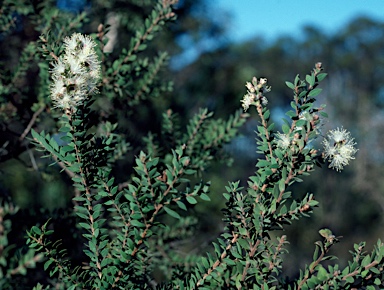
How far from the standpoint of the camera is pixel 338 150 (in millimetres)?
1076

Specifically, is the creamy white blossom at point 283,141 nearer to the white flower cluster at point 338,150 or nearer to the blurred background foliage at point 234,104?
the white flower cluster at point 338,150

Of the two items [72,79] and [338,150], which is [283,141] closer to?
[338,150]

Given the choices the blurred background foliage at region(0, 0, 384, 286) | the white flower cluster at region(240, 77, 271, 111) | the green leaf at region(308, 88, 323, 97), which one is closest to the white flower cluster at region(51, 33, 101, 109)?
the white flower cluster at region(240, 77, 271, 111)

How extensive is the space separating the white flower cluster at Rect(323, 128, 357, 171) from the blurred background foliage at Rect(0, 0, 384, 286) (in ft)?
1.49

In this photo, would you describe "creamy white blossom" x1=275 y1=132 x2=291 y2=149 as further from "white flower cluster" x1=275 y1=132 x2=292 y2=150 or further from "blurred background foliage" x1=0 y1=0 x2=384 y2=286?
"blurred background foliage" x1=0 y1=0 x2=384 y2=286

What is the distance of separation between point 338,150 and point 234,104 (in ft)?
12.9

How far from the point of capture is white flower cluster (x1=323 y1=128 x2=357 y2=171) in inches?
42.1

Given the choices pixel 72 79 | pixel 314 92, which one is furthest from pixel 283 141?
pixel 72 79

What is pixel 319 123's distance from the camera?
41.2 inches

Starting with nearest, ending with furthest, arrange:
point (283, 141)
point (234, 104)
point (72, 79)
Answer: point (72, 79), point (283, 141), point (234, 104)

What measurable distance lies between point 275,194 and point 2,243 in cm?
57

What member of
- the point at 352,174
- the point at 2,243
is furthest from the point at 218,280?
the point at 352,174

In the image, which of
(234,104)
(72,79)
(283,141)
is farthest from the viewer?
(234,104)

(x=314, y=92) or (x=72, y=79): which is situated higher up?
(x=314, y=92)
